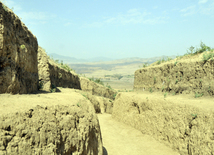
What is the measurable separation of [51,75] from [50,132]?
26.8 ft

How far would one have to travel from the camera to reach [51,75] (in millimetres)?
11234

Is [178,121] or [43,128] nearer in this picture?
[43,128]

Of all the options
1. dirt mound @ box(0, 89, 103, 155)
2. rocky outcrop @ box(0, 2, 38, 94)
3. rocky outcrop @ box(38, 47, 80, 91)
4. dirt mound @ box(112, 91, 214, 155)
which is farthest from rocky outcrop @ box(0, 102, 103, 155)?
rocky outcrop @ box(38, 47, 80, 91)

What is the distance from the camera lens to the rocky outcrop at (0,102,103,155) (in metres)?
2.78

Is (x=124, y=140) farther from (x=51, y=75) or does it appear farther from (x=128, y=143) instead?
(x=51, y=75)

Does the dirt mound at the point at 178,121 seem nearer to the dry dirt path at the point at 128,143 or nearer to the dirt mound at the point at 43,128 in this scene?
the dry dirt path at the point at 128,143

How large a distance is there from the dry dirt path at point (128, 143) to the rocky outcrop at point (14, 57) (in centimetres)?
392

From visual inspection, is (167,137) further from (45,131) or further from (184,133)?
(45,131)

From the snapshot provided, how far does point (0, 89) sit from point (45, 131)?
1.52 meters

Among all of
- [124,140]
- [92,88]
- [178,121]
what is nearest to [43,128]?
[178,121]

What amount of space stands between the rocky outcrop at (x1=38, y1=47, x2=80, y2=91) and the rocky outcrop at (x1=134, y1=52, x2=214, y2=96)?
545 cm

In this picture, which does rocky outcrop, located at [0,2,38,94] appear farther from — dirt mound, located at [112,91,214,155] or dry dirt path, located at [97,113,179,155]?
dirt mound, located at [112,91,214,155]

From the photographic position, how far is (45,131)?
3367mm

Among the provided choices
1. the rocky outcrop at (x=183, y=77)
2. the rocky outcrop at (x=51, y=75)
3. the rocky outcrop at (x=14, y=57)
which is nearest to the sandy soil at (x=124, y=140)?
the rocky outcrop at (x=14, y=57)
